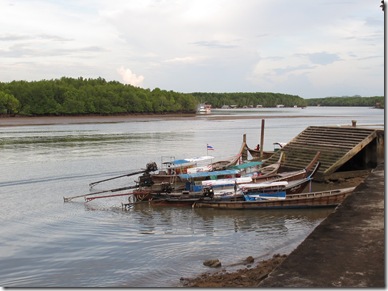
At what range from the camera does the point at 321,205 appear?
897 inches

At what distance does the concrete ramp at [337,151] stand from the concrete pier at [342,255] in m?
17.7

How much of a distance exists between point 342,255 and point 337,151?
2287 cm

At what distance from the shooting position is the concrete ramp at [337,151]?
30192 mm

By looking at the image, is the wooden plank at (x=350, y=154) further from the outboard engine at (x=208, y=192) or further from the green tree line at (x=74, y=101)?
the green tree line at (x=74, y=101)

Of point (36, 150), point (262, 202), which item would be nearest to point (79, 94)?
point (36, 150)

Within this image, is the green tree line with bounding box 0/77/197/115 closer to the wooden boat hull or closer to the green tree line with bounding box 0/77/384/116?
the green tree line with bounding box 0/77/384/116

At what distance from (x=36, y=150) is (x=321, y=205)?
37.9 metres

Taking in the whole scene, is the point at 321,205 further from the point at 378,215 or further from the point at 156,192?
the point at 378,215

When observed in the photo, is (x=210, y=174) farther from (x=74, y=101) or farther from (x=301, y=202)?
(x=74, y=101)

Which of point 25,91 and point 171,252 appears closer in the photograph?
point 171,252

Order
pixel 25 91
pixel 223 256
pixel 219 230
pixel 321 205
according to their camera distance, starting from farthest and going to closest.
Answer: pixel 25 91 < pixel 321 205 < pixel 219 230 < pixel 223 256

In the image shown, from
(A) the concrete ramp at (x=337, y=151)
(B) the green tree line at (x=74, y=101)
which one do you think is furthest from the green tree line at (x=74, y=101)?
(A) the concrete ramp at (x=337, y=151)

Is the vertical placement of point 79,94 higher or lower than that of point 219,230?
higher

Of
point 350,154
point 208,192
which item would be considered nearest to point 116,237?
point 208,192
